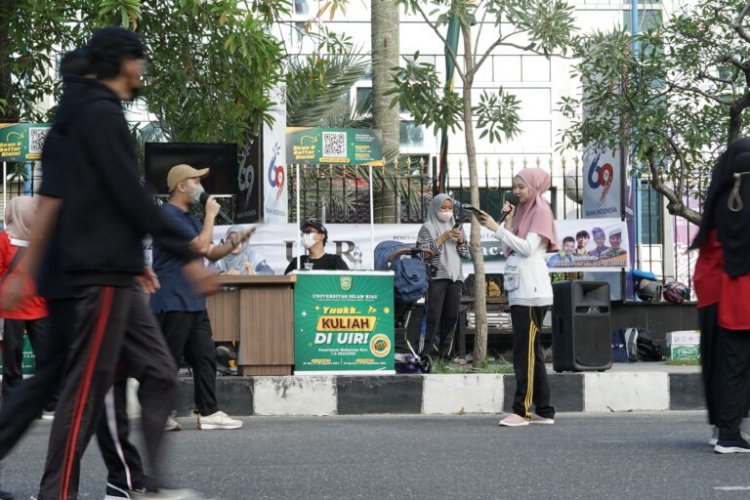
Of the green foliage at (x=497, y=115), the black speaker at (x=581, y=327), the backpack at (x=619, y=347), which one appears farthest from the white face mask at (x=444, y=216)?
the backpack at (x=619, y=347)

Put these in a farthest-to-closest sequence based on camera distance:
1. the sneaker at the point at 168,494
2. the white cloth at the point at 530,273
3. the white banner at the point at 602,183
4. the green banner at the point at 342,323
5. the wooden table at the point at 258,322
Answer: the white banner at the point at 602,183 → the green banner at the point at 342,323 → the wooden table at the point at 258,322 → the white cloth at the point at 530,273 → the sneaker at the point at 168,494

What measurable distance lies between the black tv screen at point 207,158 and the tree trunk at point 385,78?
6.93 feet

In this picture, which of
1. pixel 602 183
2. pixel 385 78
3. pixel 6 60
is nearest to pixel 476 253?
pixel 602 183

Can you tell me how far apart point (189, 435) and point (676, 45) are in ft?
31.6

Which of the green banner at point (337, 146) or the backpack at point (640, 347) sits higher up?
the green banner at point (337, 146)

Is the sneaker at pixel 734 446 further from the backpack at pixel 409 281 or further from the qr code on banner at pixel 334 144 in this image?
the qr code on banner at pixel 334 144

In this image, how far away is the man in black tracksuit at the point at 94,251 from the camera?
4367mm

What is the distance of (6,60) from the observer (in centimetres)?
1505

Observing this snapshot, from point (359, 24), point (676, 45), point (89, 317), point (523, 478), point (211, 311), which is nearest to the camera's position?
point (89, 317)

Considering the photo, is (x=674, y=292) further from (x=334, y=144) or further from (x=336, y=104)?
(x=336, y=104)

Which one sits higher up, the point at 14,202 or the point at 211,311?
the point at 14,202

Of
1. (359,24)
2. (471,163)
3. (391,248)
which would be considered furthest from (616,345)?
(359,24)

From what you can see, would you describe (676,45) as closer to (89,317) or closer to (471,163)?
(471,163)

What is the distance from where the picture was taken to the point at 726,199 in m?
7.15
